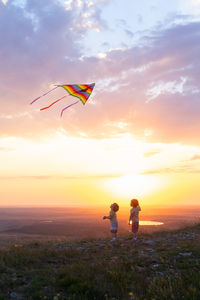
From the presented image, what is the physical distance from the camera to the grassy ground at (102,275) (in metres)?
6.82

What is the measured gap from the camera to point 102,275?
841cm

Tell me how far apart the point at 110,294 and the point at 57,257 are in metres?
5.19

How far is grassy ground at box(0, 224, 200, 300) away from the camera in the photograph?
6.82m

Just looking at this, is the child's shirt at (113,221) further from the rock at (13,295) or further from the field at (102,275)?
the rock at (13,295)

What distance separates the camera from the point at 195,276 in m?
7.63

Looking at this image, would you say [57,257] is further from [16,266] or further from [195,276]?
[195,276]

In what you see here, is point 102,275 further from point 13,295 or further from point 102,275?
point 13,295

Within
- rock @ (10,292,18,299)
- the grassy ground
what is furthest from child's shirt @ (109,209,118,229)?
rock @ (10,292,18,299)

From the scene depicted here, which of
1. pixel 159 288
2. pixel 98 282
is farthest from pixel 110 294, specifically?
pixel 159 288

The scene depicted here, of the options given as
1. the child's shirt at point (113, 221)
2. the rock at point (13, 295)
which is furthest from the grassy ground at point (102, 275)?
the child's shirt at point (113, 221)

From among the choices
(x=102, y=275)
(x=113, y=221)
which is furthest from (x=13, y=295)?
(x=113, y=221)

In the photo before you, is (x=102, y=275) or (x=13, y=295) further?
(x=102, y=275)

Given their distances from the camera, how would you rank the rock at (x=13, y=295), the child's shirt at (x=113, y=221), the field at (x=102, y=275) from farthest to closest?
the child's shirt at (x=113, y=221) → the rock at (x=13, y=295) → the field at (x=102, y=275)

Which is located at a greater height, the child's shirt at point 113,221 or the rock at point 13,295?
the child's shirt at point 113,221
